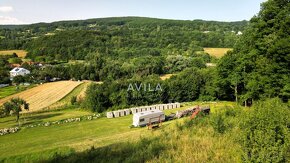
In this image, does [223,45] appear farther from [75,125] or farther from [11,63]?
[75,125]

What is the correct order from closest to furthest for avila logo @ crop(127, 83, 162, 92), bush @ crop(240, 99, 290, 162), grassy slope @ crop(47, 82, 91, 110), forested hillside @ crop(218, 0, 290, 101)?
bush @ crop(240, 99, 290, 162), forested hillside @ crop(218, 0, 290, 101), avila logo @ crop(127, 83, 162, 92), grassy slope @ crop(47, 82, 91, 110)

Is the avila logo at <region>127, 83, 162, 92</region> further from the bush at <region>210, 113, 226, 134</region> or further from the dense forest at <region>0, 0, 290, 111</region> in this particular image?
the bush at <region>210, 113, 226, 134</region>

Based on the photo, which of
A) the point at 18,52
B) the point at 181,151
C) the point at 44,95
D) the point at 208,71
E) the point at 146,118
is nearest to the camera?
the point at 181,151

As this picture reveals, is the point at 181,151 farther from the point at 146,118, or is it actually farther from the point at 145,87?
the point at 145,87

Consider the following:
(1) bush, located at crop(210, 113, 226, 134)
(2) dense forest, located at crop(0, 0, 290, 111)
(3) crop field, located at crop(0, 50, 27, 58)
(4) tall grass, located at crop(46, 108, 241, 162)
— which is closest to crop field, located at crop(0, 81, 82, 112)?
(2) dense forest, located at crop(0, 0, 290, 111)

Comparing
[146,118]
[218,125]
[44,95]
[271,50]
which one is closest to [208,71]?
[146,118]

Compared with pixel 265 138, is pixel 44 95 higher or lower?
lower

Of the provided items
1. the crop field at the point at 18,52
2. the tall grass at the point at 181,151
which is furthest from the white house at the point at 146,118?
the crop field at the point at 18,52

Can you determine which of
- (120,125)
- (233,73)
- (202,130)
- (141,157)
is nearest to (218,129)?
(202,130)

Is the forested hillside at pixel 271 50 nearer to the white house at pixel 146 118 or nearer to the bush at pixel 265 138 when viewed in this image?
the white house at pixel 146 118
